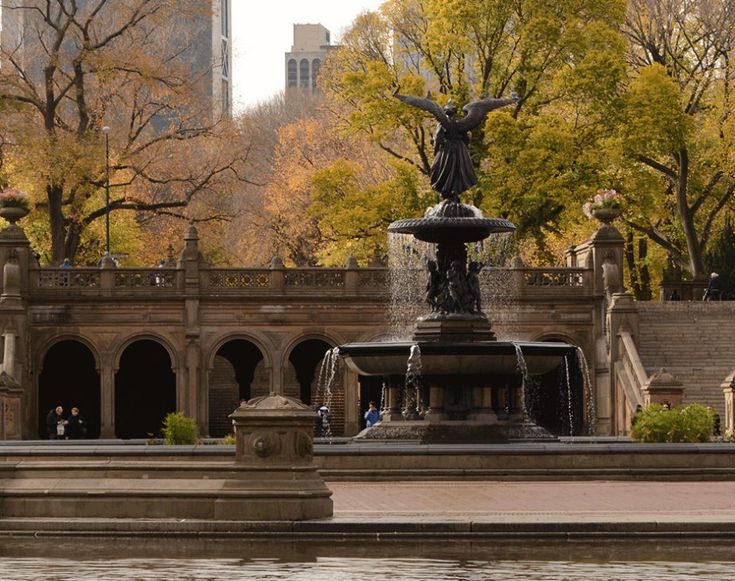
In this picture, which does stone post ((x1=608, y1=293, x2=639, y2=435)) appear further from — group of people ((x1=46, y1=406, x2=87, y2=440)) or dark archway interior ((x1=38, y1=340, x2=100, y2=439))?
dark archway interior ((x1=38, y1=340, x2=100, y2=439))

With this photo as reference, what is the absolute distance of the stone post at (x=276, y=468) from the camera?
826 inches

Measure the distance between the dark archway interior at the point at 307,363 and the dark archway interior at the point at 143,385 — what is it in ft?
14.1

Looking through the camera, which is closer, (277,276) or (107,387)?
(107,387)

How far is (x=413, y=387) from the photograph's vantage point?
33.2 metres

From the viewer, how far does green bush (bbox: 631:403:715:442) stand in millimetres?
31828

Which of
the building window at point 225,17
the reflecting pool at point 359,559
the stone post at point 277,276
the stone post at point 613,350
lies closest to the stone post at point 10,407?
the stone post at point 277,276

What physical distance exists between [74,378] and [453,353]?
28864 mm

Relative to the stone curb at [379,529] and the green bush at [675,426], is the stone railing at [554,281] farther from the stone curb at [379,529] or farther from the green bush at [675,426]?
the stone curb at [379,529]

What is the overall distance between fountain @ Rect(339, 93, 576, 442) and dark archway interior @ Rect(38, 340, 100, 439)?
85.2 ft

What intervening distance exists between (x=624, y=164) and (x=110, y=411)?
18.1 m

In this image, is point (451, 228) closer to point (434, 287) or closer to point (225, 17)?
point (434, 287)

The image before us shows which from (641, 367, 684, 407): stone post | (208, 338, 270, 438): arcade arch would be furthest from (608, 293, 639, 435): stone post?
(208, 338, 270, 438): arcade arch

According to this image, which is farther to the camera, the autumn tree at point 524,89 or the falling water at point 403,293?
the autumn tree at point 524,89

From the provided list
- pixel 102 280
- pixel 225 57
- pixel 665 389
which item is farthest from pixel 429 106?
pixel 225 57
